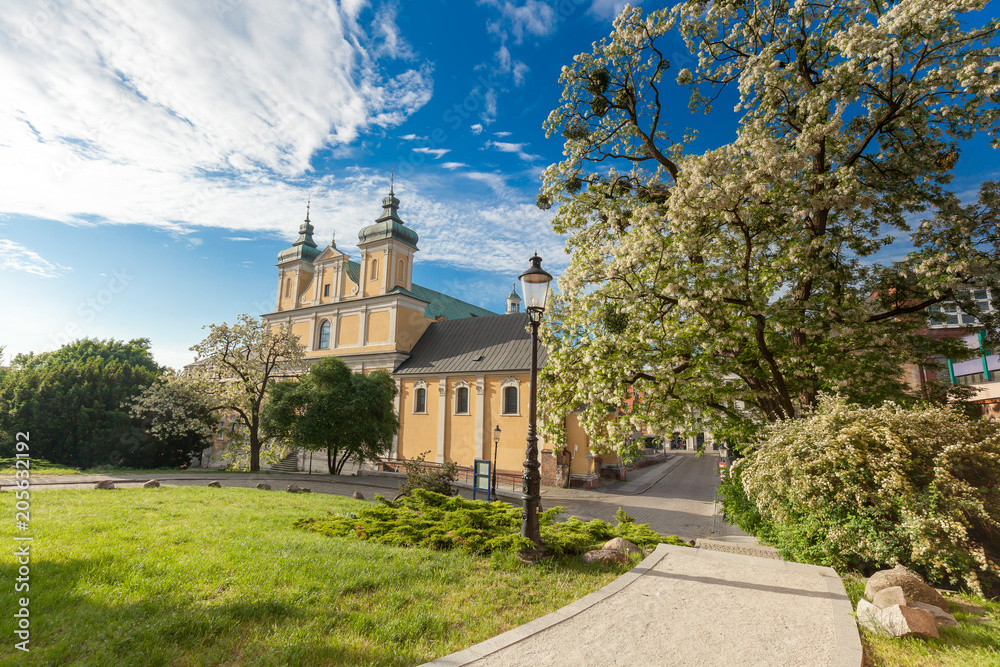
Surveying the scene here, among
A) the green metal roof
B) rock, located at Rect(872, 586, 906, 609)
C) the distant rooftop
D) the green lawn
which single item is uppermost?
the green metal roof

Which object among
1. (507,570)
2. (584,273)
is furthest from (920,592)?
(584,273)

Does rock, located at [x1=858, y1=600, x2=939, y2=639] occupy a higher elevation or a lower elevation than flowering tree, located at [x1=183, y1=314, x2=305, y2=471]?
lower

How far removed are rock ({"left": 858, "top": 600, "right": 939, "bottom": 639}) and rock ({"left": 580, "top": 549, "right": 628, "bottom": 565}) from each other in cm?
323

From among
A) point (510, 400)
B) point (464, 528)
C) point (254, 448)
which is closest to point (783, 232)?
point (464, 528)

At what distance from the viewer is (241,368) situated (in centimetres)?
2709

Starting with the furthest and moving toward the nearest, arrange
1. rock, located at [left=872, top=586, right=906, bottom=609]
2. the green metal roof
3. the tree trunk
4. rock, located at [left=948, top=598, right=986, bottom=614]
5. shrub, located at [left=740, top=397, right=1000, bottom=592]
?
the green metal roof
the tree trunk
shrub, located at [left=740, top=397, right=1000, bottom=592]
rock, located at [left=948, top=598, right=986, bottom=614]
rock, located at [left=872, top=586, right=906, bottom=609]

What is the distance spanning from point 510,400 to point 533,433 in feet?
68.4

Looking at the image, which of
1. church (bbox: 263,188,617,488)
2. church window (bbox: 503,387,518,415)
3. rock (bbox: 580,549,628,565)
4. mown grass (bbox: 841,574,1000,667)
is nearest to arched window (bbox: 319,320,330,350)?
church (bbox: 263,188,617,488)

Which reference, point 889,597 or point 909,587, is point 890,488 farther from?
point 889,597

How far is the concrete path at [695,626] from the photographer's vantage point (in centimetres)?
435

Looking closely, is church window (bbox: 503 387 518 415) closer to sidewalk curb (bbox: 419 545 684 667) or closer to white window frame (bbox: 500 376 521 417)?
white window frame (bbox: 500 376 521 417)

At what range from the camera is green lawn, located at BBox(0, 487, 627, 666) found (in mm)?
4156

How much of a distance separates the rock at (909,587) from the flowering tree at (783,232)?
4.11 m

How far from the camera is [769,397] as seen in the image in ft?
33.4
